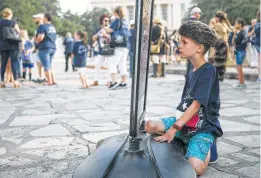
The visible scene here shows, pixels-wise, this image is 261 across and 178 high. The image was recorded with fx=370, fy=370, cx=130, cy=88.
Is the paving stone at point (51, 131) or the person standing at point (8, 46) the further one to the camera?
the person standing at point (8, 46)

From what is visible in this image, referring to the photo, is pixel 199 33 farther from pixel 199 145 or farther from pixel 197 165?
pixel 197 165

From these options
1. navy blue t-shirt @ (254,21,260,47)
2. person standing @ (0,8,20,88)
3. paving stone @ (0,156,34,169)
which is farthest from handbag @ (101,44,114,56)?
paving stone @ (0,156,34,169)

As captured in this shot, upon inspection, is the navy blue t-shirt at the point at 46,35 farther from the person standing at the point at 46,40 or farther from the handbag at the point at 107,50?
the handbag at the point at 107,50

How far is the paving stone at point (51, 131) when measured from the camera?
3633 millimetres

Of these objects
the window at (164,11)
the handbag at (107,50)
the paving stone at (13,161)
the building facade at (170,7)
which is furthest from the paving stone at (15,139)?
the window at (164,11)

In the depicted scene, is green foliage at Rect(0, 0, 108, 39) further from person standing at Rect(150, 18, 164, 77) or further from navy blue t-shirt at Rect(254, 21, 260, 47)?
navy blue t-shirt at Rect(254, 21, 260, 47)

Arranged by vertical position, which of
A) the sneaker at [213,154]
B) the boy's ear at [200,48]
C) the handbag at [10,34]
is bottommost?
the sneaker at [213,154]

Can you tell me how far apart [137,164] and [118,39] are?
5597 millimetres

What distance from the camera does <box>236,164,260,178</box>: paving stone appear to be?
95.8 inches

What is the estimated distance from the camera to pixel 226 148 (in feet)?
10.1

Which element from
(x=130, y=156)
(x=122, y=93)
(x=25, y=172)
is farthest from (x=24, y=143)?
(x=122, y=93)

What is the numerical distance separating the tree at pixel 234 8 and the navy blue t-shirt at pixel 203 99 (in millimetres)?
29959

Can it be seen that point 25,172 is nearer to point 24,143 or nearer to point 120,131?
point 24,143

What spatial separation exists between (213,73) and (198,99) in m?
0.23
